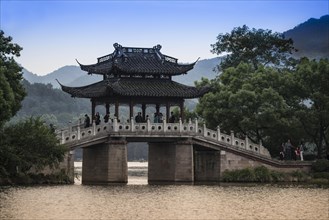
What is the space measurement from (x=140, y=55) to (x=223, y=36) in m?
29.1

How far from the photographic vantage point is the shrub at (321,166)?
55.8 metres

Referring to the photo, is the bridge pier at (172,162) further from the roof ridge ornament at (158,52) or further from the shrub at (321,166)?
the shrub at (321,166)

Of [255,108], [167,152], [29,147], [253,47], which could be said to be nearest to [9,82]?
[29,147]

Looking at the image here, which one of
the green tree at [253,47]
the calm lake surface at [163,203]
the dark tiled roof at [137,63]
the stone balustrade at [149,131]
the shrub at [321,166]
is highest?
the green tree at [253,47]

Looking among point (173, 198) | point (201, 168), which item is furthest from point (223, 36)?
point (173, 198)

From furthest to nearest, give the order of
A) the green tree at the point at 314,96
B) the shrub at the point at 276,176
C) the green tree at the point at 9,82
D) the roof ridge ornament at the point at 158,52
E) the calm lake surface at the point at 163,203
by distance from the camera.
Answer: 1. the roof ridge ornament at the point at 158,52
2. the green tree at the point at 314,96
3. the shrub at the point at 276,176
4. the green tree at the point at 9,82
5. the calm lake surface at the point at 163,203

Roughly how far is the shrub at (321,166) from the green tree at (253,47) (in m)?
28.4

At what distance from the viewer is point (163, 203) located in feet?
115

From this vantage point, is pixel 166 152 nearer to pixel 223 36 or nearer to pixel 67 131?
pixel 67 131

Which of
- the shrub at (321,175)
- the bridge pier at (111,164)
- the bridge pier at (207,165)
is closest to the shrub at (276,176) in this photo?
the shrub at (321,175)

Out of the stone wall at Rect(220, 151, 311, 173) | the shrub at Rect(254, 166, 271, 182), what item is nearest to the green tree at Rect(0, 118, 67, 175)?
the stone wall at Rect(220, 151, 311, 173)

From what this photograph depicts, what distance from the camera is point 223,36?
8712cm

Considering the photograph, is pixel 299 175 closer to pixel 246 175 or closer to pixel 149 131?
pixel 246 175

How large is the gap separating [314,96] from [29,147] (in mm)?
24627
